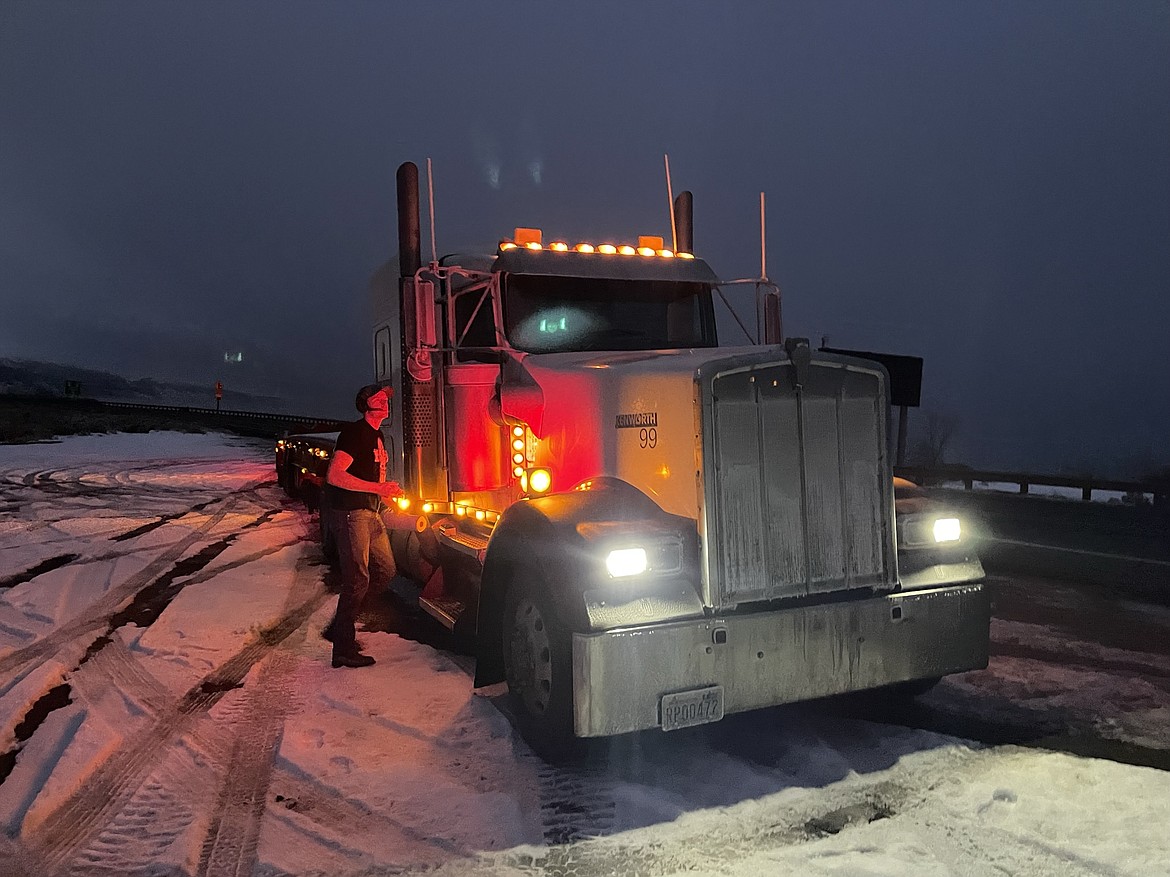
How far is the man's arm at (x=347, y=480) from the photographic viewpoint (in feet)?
20.5

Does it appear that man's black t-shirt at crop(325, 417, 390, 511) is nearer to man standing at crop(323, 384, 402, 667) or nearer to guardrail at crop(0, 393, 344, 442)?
man standing at crop(323, 384, 402, 667)

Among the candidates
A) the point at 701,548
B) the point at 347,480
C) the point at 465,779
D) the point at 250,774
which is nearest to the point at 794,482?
the point at 701,548

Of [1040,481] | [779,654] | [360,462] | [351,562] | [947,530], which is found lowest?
[1040,481]

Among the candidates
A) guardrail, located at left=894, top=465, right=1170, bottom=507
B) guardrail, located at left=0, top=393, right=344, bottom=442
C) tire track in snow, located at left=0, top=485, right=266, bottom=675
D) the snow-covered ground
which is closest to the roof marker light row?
the snow-covered ground

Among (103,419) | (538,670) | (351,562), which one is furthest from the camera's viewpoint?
(103,419)

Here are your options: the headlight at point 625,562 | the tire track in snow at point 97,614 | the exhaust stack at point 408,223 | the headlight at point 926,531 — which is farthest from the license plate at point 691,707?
the tire track in snow at point 97,614

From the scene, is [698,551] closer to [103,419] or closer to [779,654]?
[779,654]

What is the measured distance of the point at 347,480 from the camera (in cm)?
624

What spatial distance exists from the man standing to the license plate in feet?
9.98

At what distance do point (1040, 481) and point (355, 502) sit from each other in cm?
1876

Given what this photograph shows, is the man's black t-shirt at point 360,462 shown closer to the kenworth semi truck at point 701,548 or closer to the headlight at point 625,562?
the kenworth semi truck at point 701,548

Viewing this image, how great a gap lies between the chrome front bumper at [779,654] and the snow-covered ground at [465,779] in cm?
44

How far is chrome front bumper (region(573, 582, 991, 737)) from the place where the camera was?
4.01 metres

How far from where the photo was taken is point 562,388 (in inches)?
213
